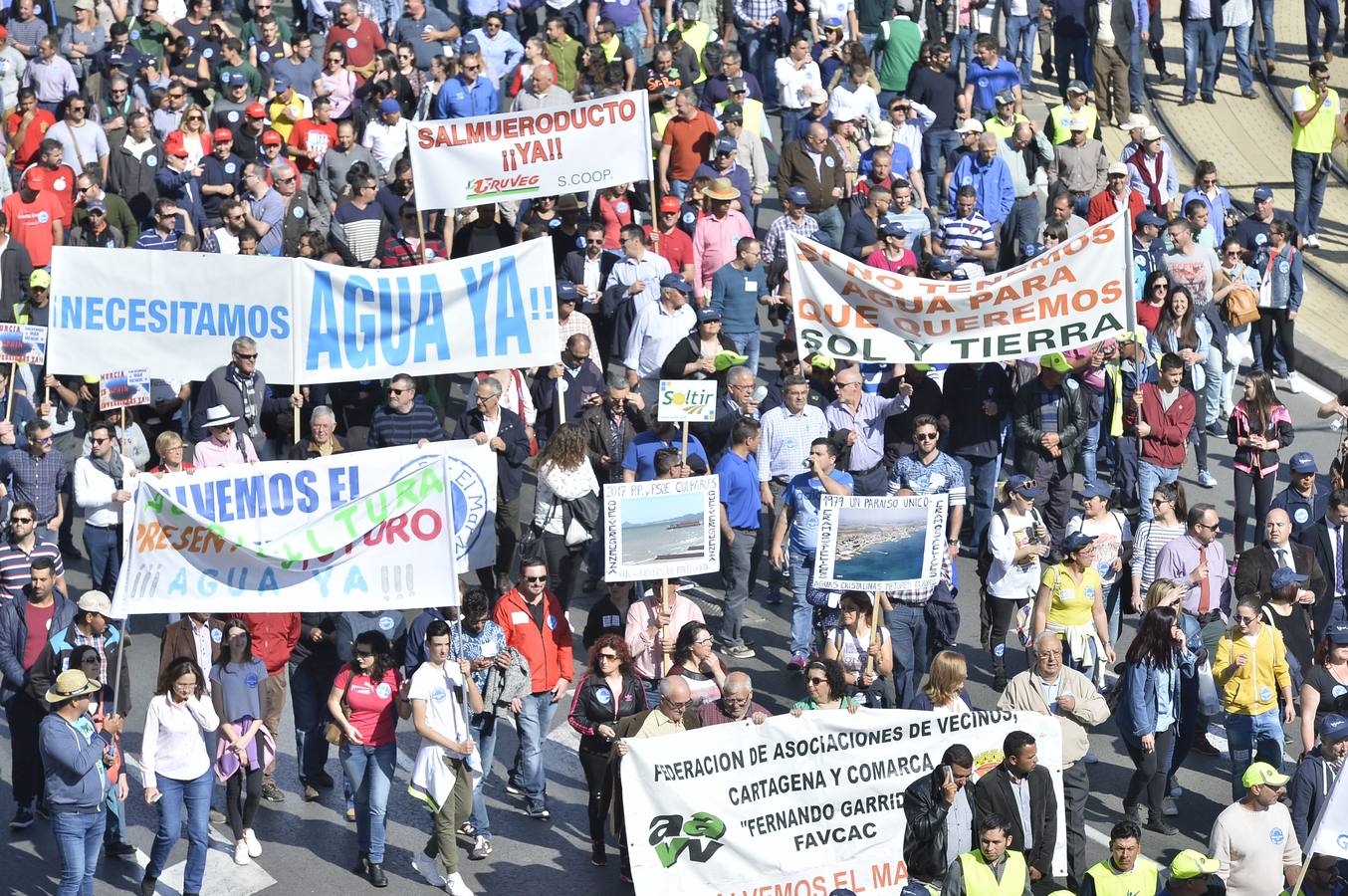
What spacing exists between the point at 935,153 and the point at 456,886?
514 inches

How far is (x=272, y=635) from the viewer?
15391 millimetres

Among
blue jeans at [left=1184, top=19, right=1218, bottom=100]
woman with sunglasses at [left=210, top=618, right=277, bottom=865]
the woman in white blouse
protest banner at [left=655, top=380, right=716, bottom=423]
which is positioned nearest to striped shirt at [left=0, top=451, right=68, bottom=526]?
woman with sunglasses at [left=210, top=618, right=277, bottom=865]

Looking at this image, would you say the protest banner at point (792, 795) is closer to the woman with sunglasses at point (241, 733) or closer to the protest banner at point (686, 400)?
the woman with sunglasses at point (241, 733)

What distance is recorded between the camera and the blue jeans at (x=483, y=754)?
1494 cm

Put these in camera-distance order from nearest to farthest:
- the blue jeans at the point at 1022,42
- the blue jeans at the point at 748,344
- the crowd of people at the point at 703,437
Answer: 1. the crowd of people at the point at 703,437
2. the blue jeans at the point at 748,344
3. the blue jeans at the point at 1022,42

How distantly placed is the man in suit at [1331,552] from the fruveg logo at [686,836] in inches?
216

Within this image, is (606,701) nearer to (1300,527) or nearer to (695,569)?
(695,569)

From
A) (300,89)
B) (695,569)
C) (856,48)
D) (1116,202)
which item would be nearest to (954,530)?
(695,569)

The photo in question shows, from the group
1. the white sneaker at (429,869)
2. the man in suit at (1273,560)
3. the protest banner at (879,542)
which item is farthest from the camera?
the man in suit at (1273,560)

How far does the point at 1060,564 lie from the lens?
16109 mm

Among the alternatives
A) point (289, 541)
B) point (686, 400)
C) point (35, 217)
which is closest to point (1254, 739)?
point (686, 400)

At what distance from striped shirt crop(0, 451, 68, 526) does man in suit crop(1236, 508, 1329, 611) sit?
28.9ft

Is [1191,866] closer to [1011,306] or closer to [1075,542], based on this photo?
[1075,542]

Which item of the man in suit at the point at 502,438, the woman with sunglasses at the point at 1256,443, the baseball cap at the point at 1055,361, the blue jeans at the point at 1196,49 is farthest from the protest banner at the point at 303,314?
the blue jeans at the point at 1196,49
